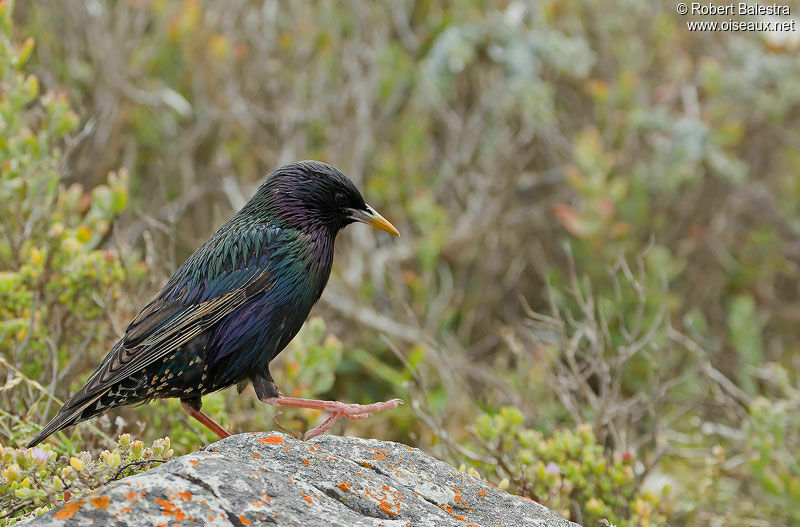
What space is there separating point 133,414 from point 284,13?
3.82m

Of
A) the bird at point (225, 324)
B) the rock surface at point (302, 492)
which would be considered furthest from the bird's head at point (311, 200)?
the rock surface at point (302, 492)

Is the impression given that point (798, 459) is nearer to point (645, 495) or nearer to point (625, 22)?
point (645, 495)

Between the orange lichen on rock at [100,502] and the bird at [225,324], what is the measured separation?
43.4 inches

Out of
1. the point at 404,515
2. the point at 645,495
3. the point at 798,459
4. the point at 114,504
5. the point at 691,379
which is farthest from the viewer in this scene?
the point at 691,379

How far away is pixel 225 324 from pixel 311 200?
1.95 feet

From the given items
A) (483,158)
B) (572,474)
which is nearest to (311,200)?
(572,474)

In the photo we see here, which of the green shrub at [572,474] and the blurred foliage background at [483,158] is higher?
the blurred foliage background at [483,158]

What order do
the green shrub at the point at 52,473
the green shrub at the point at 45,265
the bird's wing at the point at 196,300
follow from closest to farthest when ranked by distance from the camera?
the green shrub at the point at 52,473, the bird's wing at the point at 196,300, the green shrub at the point at 45,265

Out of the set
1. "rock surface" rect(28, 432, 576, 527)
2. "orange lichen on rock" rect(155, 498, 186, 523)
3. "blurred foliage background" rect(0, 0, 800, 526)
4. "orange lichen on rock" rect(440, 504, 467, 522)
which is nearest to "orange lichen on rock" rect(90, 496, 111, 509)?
"rock surface" rect(28, 432, 576, 527)

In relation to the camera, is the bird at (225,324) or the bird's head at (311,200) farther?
the bird's head at (311,200)

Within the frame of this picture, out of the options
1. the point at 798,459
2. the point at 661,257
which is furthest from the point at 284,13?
the point at 798,459

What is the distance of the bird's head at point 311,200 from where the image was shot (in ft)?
12.2

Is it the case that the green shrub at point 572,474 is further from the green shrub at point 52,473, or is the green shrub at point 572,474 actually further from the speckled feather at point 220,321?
the green shrub at point 52,473

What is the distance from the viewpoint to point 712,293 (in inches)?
279
